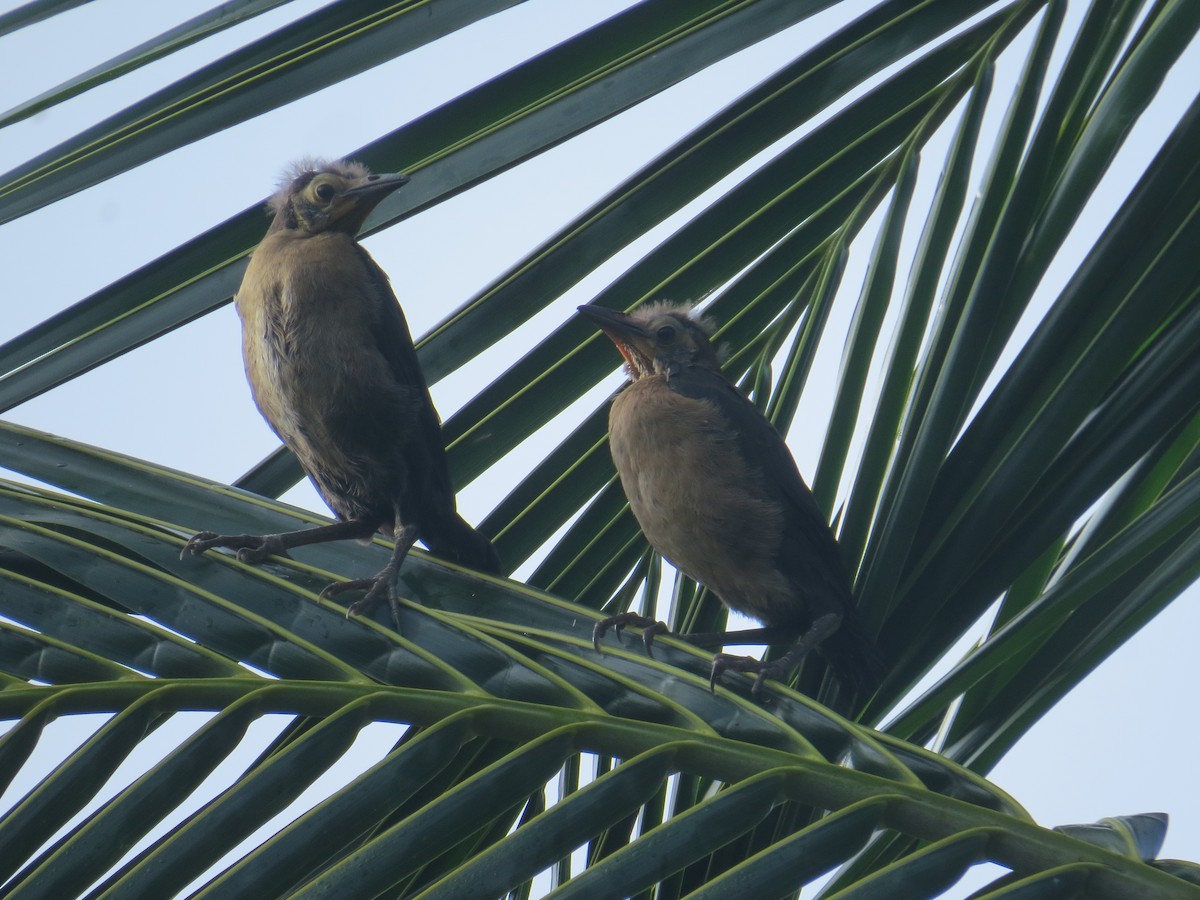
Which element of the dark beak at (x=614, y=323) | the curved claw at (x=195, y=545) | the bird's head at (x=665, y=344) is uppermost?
the bird's head at (x=665, y=344)

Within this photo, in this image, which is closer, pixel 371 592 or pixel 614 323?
pixel 371 592

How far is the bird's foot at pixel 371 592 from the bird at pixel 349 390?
832mm

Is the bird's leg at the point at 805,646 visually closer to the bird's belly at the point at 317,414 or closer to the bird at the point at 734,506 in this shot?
the bird at the point at 734,506

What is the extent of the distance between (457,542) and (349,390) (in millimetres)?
Answer: 457

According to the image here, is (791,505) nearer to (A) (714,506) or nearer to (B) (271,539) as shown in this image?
(A) (714,506)

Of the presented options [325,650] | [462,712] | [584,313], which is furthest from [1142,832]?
[584,313]

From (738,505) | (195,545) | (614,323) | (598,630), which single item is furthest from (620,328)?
(195,545)

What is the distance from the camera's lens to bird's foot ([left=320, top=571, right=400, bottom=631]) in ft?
6.02

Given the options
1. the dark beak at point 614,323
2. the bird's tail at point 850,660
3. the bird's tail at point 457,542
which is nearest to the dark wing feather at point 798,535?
the bird's tail at point 850,660

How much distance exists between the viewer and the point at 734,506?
3.41m

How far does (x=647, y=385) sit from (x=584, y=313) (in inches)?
46.3

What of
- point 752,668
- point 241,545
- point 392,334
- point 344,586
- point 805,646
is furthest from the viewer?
point 392,334

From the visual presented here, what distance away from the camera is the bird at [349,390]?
3.13m

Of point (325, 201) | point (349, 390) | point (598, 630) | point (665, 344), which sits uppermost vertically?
point (325, 201)
